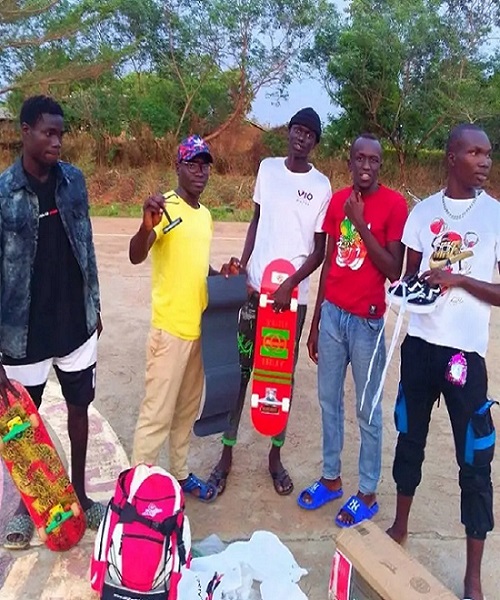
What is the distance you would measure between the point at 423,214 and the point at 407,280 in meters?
0.29

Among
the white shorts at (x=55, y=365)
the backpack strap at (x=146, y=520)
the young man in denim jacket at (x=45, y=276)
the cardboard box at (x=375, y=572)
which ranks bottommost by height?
the cardboard box at (x=375, y=572)

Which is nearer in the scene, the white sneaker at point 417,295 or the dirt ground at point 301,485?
the white sneaker at point 417,295

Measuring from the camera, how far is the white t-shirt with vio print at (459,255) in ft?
8.07

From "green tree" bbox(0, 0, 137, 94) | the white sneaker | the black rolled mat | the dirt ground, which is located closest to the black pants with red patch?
the white sneaker

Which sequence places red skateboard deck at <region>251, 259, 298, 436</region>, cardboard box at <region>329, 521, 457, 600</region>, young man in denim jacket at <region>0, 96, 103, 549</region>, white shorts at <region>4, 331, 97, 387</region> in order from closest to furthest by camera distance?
cardboard box at <region>329, 521, 457, 600</region>
young man in denim jacket at <region>0, 96, 103, 549</region>
white shorts at <region>4, 331, 97, 387</region>
red skateboard deck at <region>251, 259, 298, 436</region>

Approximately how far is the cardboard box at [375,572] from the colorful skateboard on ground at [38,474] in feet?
4.00

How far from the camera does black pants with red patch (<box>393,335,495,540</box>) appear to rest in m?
2.54

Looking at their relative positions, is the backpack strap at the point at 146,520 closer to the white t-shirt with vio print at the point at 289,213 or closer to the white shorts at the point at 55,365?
the white shorts at the point at 55,365

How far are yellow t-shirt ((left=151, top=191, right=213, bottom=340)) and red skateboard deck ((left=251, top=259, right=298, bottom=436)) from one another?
39cm

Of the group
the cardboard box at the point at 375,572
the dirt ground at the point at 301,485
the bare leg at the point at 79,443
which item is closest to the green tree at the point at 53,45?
the dirt ground at the point at 301,485

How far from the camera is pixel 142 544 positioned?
2293 millimetres

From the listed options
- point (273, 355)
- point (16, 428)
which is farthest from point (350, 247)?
point (16, 428)

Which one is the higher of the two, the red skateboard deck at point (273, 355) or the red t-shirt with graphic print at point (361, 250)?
the red t-shirt with graphic print at point (361, 250)

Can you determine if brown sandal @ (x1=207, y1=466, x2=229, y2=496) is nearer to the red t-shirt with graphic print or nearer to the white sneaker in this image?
the red t-shirt with graphic print
